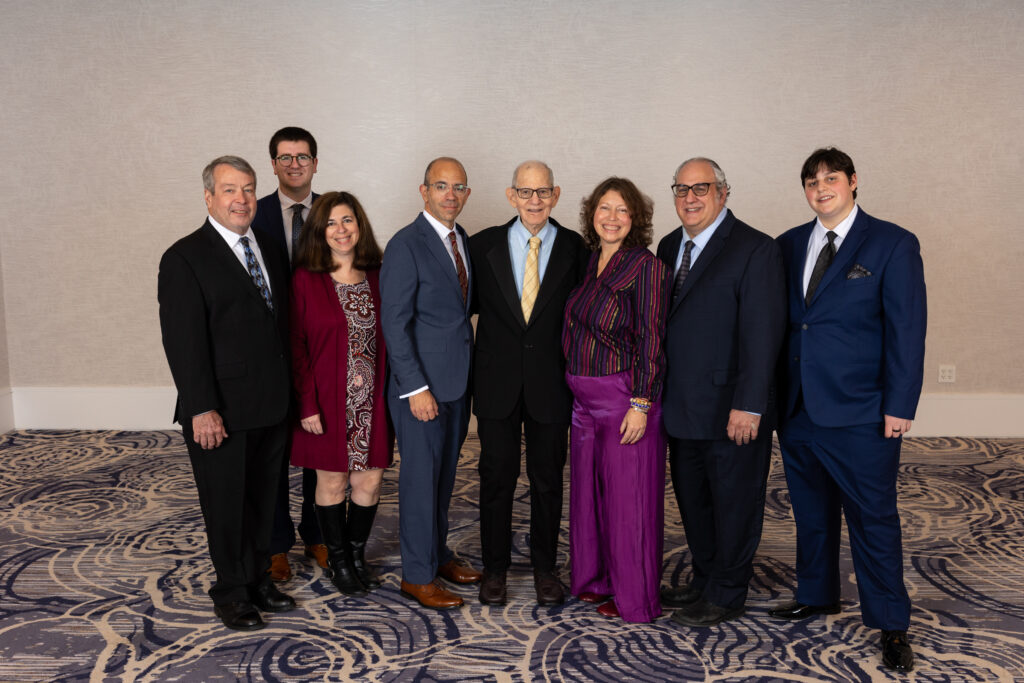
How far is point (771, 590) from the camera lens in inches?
124

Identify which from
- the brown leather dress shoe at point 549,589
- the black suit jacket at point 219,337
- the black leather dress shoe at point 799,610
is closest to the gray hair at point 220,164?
the black suit jacket at point 219,337

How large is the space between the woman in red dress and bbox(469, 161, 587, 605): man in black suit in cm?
43

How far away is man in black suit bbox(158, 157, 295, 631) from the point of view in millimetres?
2611

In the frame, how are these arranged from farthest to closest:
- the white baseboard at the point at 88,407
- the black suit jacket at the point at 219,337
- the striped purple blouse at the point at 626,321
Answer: the white baseboard at the point at 88,407 < the striped purple blouse at the point at 626,321 < the black suit jacket at the point at 219,337

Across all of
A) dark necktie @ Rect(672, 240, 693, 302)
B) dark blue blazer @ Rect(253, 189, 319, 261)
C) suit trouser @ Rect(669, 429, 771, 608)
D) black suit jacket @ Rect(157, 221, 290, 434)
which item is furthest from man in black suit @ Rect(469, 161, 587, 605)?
dark blue blazer @ Rect(253, 189, 319, 261)

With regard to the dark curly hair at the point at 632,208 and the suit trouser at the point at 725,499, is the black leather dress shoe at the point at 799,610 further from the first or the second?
the dark curly hair at the point at 632,208

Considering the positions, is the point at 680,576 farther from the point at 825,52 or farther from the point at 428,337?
the point at 825,52

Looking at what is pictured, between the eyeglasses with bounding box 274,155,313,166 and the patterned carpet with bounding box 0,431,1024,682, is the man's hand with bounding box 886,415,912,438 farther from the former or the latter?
the eyeglasses with bounding box 274,155,313,166

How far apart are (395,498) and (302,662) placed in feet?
5.87

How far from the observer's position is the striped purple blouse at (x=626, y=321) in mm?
2705

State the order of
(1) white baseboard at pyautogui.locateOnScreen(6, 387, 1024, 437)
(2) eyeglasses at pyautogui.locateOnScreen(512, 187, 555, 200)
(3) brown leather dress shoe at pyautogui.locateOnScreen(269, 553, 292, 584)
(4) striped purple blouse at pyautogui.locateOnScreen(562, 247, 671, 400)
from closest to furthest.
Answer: (4) striped purple blouse at pyautogui.locateOnScreen(562, 247, 671, 400), (2) eyeglasses at pyautogui.locateOnScreen(512, 187, 555, 200), (3) brown leather dress shoe at pyautogui.locateOnScreen(269, 553, 292, 584), (1) white baseboard at pyautogui.locateOnScreen(6, 387, 1024, 437)

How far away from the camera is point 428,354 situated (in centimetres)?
288

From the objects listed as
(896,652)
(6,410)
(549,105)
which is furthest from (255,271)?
(6,410)

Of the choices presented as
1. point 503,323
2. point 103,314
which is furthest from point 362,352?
point 103,314
